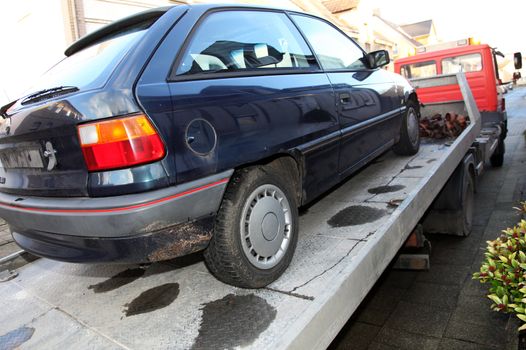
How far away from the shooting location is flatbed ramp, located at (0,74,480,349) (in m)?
1.69

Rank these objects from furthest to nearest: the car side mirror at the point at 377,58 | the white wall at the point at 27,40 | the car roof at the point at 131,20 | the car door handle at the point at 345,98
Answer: the white wall at the point at 27,40, the car side mirror at the point at 377,58, the car door handle at the point at 345,98, the car roof at the point at 131,20

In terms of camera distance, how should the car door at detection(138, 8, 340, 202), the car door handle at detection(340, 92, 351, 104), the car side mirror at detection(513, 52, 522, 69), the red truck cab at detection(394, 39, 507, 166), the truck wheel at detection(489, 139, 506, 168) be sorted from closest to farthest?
the car door at detection(138, 8, 340, 202), the car door handle at detection(340, 92, 351, 104), the red truck cab at detection(394, 39, 507, 166), the truck wheel at detection(489, 139, 506, 168), the car side mirror at detection(513, 52, 522, 69)

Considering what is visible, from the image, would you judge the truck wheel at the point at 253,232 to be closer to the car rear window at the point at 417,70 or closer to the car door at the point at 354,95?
the car door at the point at 354,95

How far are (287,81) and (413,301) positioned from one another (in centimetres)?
231

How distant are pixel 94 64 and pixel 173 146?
0.74 meters

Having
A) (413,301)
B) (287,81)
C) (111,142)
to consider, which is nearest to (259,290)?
(111,142)

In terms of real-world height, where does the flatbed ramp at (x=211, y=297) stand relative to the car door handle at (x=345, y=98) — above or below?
below

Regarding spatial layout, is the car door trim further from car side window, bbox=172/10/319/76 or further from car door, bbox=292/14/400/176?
car side window, bbox=172/10/319/76

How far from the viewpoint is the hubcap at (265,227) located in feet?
6.62

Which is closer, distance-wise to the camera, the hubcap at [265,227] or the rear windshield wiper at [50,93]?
the rear windshield wiper at [50,93]

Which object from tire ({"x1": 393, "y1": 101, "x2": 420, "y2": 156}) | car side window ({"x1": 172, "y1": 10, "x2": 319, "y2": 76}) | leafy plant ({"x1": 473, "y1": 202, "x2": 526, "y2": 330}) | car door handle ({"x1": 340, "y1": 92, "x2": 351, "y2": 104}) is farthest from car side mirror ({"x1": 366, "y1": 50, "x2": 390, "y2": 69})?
leafy plant ({"x1": 473, "y1": 202, "x2": 526, "y2": 330})

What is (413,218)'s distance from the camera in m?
2.82

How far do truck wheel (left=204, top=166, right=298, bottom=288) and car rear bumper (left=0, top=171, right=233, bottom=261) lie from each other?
83 mm

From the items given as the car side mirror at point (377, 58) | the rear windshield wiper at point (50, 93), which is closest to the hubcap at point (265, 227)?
the rear windshield wiper at point (50, 93)
